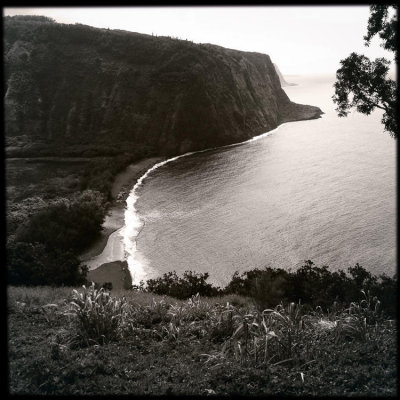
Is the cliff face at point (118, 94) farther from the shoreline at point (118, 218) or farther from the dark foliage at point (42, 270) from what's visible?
the dark foliage at point (42, 270)

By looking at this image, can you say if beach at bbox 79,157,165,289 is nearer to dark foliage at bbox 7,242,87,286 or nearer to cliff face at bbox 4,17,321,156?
dark foliage at bbox 7,242,87,286

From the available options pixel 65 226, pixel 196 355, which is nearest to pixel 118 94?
pixel 65 226

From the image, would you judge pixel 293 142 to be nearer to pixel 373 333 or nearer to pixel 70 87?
pixel 70 87

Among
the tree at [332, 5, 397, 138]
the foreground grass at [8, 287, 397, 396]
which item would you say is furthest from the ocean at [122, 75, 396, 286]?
the foreground grass at [8, 287, 397, 396]

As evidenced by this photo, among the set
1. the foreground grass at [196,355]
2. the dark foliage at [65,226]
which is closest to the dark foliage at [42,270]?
the dark foliage at [65,226]

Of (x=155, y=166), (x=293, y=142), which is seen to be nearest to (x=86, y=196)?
(x=155, y=166)
